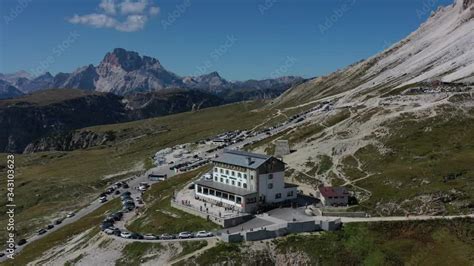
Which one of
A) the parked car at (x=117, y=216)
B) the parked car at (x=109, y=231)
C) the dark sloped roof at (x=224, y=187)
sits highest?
the dark sloped roof at (x=224, y=187)

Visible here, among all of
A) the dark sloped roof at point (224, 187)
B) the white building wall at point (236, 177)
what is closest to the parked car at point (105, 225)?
the dark sloped roof at point (224, 187)

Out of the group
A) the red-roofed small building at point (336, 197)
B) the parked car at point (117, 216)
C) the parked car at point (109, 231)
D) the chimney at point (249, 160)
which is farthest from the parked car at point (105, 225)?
the red-roofed small building at point (336, 197)

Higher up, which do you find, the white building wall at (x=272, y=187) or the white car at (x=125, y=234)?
the white building wall at (x=272, y=187)

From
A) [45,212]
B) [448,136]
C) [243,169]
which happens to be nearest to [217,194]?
[243,169]

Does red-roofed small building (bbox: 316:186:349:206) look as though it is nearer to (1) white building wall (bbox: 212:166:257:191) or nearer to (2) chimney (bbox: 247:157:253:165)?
(1) white building wall (bbox: 212:166:257:191)

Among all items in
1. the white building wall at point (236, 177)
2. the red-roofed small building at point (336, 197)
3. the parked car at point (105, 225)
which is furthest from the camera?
the white building wall at point (236, 177)

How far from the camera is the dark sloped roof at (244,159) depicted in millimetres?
108500

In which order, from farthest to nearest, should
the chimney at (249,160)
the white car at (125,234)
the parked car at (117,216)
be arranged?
the parked car at (117,216)
the chimney at (249,160)
the white car at (125,234)

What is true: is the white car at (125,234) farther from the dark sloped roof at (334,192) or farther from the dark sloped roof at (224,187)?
the dark sloped roof at (334,192)

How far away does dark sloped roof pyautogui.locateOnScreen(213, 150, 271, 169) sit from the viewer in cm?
10850

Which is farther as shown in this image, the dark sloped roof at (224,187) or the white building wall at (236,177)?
the white building wall at (236,177)

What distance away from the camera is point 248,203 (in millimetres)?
104500

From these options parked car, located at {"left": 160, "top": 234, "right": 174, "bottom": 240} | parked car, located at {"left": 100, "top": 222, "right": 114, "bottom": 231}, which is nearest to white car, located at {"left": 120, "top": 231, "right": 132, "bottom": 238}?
parked car, located at {"left": 100, "top": 222, "right": 114, "bottom": 231}

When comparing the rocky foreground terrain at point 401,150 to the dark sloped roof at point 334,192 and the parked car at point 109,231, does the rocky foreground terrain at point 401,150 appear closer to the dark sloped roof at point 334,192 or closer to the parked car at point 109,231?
the dark sloped roof at point 334,192
